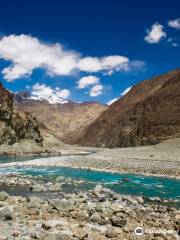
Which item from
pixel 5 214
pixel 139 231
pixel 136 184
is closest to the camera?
pixel 139 231

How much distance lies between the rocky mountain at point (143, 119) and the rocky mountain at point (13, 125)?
31590 millimetres

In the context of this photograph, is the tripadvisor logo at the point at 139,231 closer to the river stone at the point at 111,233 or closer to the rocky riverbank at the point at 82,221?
the rocky riverbank at the point at 82,221

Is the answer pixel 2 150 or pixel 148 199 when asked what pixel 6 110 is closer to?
pixel 2 150

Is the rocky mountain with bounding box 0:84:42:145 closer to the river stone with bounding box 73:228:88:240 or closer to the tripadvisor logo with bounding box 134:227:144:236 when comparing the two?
the tripadvisor logo with bounding box 134:227:144:236

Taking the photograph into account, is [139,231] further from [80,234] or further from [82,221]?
[82,221]

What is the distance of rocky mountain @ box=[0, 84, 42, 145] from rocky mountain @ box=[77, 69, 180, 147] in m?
31.6

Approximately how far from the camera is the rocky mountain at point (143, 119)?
11025 cm

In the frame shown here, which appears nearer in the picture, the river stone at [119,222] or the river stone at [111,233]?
the river stone at [111,233]

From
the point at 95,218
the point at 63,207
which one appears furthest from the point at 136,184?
the point at 95,218

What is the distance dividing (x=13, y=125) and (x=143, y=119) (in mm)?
56305

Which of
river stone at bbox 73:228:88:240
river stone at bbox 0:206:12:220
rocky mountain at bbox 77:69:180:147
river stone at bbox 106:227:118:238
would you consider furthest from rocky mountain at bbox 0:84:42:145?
river stone at bbox 106:227:118:238

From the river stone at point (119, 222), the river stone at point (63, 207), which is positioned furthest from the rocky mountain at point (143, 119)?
the river stone at point (119, 222)

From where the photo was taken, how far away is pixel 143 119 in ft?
431

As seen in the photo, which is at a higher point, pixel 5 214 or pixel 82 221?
pixel 5 214
